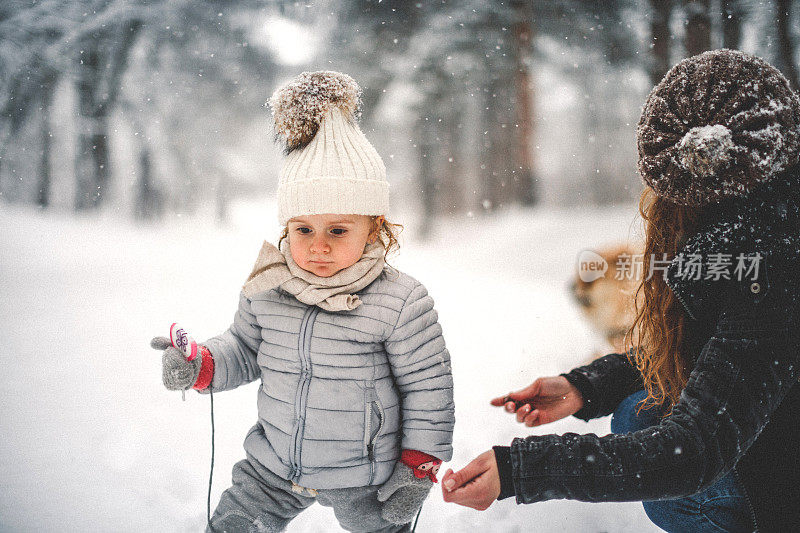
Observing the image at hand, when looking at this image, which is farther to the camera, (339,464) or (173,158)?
(173,158)

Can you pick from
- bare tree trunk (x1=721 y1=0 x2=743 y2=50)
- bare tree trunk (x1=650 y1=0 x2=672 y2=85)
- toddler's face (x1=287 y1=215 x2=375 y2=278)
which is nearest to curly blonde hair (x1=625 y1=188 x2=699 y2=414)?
toddler's face (x1=287 y1=215 x2=375 y2=278)

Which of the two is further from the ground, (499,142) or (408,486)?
(499,142)

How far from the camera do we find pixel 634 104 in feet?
9.13

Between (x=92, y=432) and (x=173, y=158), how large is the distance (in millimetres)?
1897

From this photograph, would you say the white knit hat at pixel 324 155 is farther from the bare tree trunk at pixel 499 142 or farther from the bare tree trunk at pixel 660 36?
the bare tree trunk at pixel 499 142

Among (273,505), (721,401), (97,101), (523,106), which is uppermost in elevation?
(523,106)

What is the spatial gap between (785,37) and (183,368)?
7.56 feet

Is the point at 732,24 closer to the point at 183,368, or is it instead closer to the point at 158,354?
the point at 183,368

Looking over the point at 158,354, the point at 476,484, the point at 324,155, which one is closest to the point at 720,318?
the point at 476,484

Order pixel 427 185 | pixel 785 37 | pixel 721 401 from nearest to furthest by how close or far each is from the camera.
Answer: pixel 721 401, pixel 785 37, pixel 427 185

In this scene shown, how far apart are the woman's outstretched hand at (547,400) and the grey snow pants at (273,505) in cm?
40

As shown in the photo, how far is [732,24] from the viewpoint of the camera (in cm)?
196

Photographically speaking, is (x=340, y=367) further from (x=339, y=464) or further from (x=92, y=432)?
(x=92, y=432)

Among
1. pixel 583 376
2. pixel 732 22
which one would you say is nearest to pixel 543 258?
pixel 732 22
